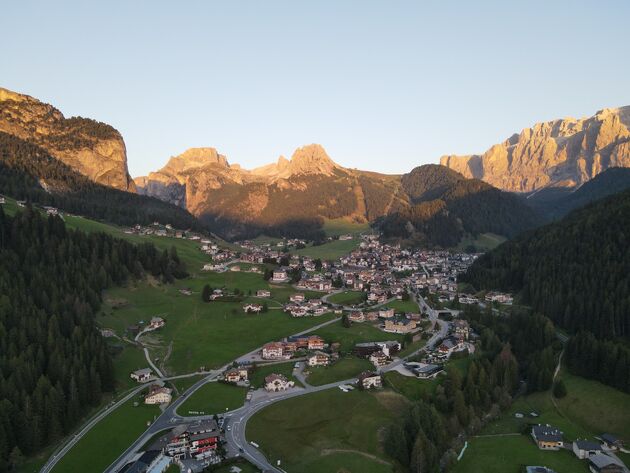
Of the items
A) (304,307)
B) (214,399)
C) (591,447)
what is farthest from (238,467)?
(304,307)

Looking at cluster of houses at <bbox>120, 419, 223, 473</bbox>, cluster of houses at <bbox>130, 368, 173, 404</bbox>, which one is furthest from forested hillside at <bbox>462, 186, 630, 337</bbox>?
cluster of houses at <bbox>130, 368, 173, 404</bbox>

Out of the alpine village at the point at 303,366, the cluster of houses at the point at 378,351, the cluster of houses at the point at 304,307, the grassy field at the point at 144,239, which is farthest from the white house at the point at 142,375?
the grassy field at the point at 144,239

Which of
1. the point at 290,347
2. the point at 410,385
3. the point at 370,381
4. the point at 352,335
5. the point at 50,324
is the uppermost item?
the point at 50,324

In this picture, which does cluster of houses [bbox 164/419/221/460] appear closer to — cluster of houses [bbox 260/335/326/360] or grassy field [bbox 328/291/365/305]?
cluster of houses [bbox 260/335/326/360]

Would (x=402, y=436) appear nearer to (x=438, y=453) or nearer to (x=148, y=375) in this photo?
(x=438, y=453)

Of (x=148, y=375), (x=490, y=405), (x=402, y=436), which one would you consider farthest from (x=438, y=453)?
(x=148, y=375)

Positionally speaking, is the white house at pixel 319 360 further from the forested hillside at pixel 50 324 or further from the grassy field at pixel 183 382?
the forested hillside at pixel 50 324

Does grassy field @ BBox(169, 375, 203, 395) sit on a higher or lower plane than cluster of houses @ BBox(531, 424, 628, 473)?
lower

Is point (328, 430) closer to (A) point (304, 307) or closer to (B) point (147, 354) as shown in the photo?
(B) point (147, 354)
